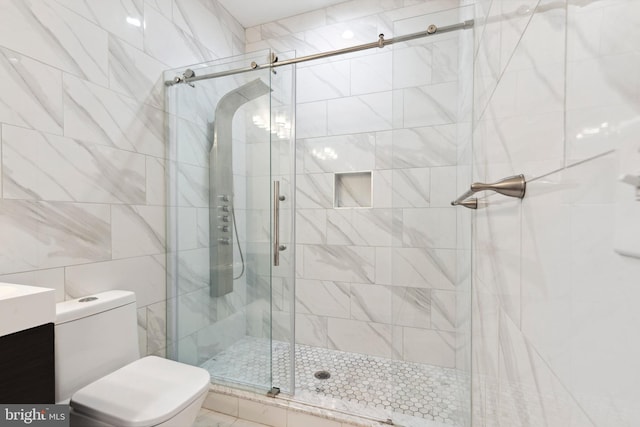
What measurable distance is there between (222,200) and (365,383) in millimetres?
1458

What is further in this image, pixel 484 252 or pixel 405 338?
pixel 405 338

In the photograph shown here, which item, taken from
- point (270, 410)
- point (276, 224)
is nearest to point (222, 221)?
point (276, 224)

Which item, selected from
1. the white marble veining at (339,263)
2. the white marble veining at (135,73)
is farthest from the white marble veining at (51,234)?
the white marble veining at (339,263)

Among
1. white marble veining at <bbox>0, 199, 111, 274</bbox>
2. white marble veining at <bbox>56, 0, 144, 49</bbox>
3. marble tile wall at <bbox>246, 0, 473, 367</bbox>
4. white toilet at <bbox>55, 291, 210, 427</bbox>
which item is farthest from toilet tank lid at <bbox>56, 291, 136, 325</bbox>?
white marble veining at <bbox>56, 0, 144, 49</bbox>

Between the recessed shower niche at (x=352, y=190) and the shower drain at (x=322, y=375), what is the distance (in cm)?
119

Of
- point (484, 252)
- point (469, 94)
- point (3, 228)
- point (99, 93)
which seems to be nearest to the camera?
point (484, 252)

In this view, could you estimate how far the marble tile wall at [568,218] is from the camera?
27 centimetres

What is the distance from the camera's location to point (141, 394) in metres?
1.17

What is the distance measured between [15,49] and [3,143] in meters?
0.39

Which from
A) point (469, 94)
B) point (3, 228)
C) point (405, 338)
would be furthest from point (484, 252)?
point (3, 228)

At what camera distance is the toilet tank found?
1.20 m

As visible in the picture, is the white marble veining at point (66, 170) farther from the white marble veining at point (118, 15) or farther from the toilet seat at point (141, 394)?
the toilet seat at point (141, 394)

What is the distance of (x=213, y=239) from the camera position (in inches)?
75.8

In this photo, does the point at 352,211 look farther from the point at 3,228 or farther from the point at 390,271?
the point at 3,228
